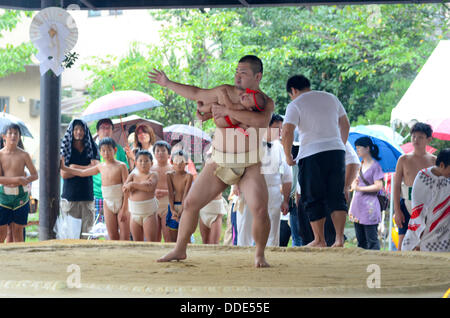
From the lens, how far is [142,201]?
16.4 feet

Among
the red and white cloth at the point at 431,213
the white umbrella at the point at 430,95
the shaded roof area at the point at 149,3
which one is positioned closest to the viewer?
the red and white cloth at the point at 431,213

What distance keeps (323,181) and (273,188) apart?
60 cm

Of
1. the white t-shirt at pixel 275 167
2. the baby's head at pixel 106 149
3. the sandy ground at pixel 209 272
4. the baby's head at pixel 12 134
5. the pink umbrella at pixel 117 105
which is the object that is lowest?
the sandy ground at pixel 209 272

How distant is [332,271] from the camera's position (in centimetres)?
300

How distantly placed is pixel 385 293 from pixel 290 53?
7.55 meters

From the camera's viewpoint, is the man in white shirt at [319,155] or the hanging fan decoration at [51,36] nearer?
Answer: the man in white shirt at [319,155]

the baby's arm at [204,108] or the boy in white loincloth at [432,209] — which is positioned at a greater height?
the baby's arm at [204,108]

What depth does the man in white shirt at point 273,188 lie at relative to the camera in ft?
15.2

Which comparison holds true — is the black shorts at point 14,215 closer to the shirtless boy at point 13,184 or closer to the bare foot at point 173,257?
the shirtless boy at point 13,184

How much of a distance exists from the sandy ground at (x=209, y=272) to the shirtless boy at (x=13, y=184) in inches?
45.6

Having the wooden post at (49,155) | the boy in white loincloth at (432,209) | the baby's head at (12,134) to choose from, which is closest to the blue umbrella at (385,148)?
the boy in white loincloth at (432,209)

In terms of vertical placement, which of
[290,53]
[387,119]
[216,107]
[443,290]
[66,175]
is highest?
[290,53]

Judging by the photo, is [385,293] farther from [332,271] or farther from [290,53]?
[290,53]

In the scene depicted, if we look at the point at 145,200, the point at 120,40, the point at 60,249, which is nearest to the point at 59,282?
the point at 60,249
